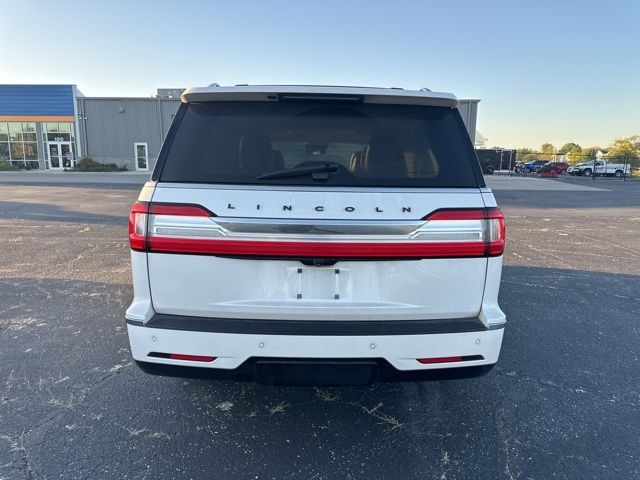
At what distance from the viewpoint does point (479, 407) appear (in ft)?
9.95

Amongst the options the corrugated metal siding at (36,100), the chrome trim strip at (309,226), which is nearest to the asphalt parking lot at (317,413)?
the chrome trim strip at (309,226)

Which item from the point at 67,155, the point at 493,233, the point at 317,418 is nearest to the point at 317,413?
the point at 317,418

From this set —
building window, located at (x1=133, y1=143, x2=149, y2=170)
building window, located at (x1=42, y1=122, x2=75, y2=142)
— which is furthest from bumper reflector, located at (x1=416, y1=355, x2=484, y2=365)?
building window, located at (x1=42, y1=122, x2=75, y2=142)

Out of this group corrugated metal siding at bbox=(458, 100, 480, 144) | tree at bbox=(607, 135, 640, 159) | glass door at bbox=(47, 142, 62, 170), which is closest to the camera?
corrugated metal siding at bbox=(458, 100, 480, 144)

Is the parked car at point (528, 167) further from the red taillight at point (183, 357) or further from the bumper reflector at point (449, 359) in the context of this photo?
the red taillight at point (183, 357)

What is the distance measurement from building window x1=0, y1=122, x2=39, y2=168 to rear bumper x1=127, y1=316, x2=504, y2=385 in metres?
46.0

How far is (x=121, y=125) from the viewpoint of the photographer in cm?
3941

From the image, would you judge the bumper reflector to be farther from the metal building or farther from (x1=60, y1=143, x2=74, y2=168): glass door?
(x1=60, y1=143, x2=74, y2=168): glass door

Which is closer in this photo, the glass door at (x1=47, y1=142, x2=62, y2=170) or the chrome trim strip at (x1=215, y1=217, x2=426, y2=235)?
the chrome trim strip at (x1=215, y1=217, x2=426, y2=235)

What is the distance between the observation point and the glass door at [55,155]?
3969 centimetres

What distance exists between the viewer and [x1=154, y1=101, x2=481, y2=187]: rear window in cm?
233

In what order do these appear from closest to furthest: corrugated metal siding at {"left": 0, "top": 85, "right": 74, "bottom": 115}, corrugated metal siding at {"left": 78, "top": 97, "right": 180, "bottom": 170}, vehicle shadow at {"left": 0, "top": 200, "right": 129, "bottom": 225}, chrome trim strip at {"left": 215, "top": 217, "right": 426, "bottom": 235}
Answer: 1. chrome trim strip at {"left": 215, "top": 217, "right": 426, "bottom": 235}
2. vehicle shadow at {"left": 0, "top": 200, "right": 129, "bottom": 225}
3. corrugated metal siding at {"left": 0, "top": 85, "right": 74, "bottom": 115}
4. corrugated metal siding at {"left": 78, "top": 97, "right": 180, "bottom": 170}

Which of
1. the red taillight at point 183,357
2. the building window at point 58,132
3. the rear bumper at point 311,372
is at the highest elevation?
the building window at point 58,132

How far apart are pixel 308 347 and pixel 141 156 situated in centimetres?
4198
